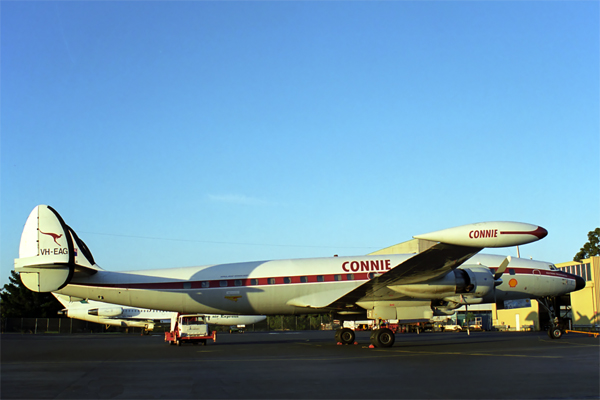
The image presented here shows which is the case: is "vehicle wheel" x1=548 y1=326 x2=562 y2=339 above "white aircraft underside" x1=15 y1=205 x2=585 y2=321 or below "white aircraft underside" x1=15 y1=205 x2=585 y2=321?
below

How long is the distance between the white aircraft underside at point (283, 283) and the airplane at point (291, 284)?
4 cm

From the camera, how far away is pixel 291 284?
22.7m

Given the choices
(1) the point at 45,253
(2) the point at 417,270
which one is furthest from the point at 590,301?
(1) the point at 45,253

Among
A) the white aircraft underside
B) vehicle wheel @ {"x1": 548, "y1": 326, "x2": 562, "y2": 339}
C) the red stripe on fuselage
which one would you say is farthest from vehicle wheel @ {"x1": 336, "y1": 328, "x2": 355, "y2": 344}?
vehicle wheel @ {"x1": 548, "y1": 326, "x2": 562, "y2": 339}

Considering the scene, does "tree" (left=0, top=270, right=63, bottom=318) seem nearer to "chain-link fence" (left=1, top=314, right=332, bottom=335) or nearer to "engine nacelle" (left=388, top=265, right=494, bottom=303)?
"chain-link fence" (left=1, top=314, right=332, bottom=335)

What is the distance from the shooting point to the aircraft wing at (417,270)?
57.2 feet

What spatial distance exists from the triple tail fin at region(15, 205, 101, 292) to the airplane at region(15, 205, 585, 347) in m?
0.04

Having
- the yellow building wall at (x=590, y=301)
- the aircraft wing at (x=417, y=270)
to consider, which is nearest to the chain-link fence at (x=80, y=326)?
the yellow building wall at (x=590, y=301)

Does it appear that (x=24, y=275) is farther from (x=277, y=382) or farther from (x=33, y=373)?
(x=277, y=382)

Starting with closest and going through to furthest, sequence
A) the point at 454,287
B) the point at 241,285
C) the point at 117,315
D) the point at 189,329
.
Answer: the point at 454,287
the point at 241,285
the point at 189,329
the point at 117,315

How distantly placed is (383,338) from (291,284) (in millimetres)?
4813

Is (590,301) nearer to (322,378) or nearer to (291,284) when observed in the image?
(291,284)

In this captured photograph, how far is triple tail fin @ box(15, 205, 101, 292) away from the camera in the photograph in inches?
835

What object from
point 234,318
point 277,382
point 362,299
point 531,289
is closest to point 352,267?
point 362,299
